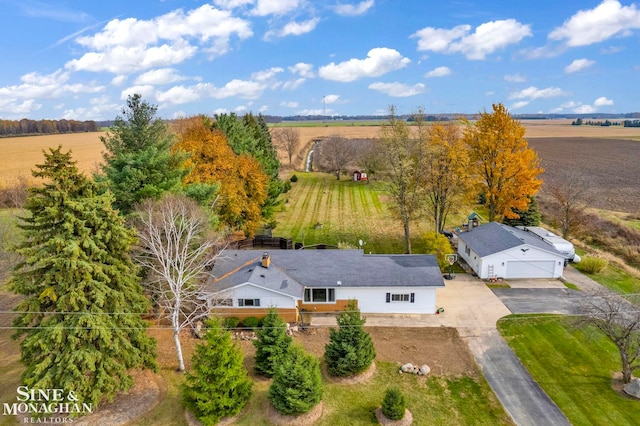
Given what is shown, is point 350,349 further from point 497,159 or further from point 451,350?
point 497,159

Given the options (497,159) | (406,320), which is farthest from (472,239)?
(406,320)

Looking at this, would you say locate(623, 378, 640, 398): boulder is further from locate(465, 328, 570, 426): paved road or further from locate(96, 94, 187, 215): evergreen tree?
locate(96, 94, 187, 215): evergreen tree

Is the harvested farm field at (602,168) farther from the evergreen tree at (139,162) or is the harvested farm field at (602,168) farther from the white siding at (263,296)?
the evergreen tree at (139,162)

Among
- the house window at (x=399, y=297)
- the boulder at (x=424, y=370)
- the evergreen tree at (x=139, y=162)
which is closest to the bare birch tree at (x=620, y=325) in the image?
the boulder at (x=424, y=370)

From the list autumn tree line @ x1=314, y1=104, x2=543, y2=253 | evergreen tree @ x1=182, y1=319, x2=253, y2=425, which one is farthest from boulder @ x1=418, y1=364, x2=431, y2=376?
autumn tree line @ x1=314, y1=104, x2=543, y2=253

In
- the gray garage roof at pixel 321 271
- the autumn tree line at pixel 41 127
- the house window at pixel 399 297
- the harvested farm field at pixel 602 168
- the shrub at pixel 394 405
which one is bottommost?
the shrub at pixel 394 405

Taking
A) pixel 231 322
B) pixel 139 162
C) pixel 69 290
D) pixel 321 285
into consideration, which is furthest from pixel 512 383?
pixel 139 162
